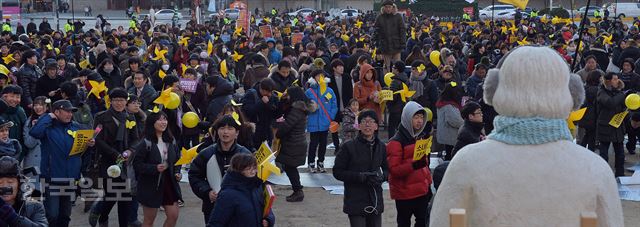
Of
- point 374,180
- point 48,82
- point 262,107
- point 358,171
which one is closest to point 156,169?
point 358,171

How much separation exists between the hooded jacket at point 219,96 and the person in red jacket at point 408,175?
3.72 meters

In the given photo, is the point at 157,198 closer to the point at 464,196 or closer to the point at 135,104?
the point at 135,104

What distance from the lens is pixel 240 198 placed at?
5949 millimetres

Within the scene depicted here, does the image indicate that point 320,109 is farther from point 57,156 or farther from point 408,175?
point 408,175

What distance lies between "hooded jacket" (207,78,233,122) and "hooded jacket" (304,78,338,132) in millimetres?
1033

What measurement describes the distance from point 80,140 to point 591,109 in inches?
246

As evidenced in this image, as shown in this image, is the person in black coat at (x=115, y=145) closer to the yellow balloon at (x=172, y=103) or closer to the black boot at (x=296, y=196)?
the yellow balloon at (x=172, y=103)

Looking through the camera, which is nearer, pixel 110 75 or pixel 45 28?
pixel 110 75

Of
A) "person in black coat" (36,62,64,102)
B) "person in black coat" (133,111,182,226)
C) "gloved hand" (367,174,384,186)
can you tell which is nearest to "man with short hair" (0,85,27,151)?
"person in black coat" (133,111,182,226)

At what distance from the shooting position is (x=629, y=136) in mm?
12922

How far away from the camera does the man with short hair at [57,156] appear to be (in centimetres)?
830

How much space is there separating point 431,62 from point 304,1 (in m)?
55.4

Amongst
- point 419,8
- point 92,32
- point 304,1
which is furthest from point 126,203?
point 304,1

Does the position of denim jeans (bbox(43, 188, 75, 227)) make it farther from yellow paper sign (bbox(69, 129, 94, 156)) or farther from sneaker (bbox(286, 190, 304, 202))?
sneaker (bbox(286, 190, 304, 202))
